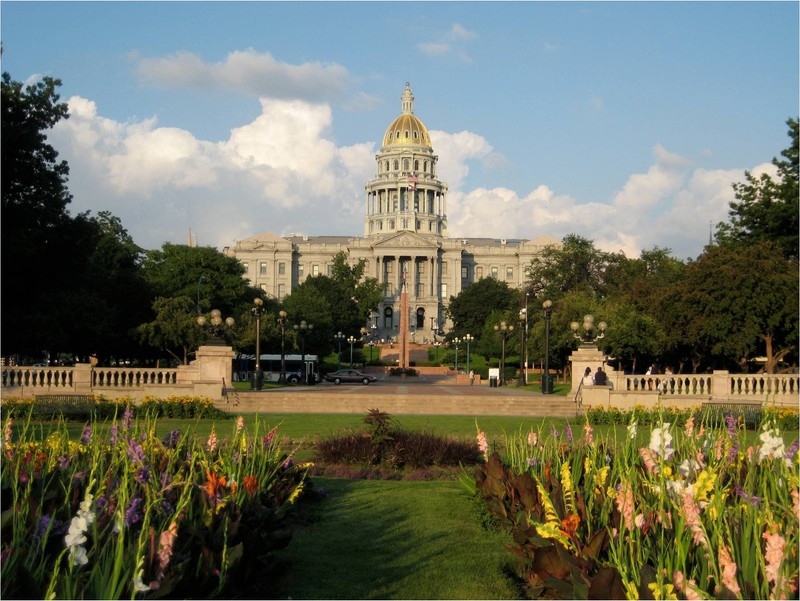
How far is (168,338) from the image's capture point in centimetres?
6278

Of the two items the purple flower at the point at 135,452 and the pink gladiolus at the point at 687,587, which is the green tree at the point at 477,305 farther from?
the pink gladiolus at the point at 687,587

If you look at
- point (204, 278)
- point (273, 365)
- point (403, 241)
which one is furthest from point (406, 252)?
point (273, 365)

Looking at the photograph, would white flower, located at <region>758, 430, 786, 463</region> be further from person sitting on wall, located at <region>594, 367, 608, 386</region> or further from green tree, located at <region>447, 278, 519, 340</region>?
green tree, located at <region>447, 278, 519, 340</region>

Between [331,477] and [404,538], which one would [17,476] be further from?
[331,477]

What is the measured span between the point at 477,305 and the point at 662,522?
124 metres

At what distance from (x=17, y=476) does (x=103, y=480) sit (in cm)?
68

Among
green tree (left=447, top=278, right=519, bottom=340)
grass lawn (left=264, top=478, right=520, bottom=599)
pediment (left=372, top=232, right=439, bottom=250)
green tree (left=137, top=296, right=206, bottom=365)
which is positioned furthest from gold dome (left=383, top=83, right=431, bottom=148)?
grass lawn (left=264, top=478, right=520, bottom=599)

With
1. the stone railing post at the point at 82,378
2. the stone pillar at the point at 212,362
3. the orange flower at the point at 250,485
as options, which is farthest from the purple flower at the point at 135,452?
the stone pillar at the point at 212,362

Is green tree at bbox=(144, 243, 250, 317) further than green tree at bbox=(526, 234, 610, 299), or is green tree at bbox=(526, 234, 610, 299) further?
green tree at bbox=(526, 234, 610, 299)

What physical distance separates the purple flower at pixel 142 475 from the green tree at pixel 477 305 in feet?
384

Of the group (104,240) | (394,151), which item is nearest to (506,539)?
(104,240)

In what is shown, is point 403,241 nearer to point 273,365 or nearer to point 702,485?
point 273,365

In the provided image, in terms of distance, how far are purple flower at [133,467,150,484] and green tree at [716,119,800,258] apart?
51.1 meters

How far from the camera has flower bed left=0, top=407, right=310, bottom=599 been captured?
620 cm
